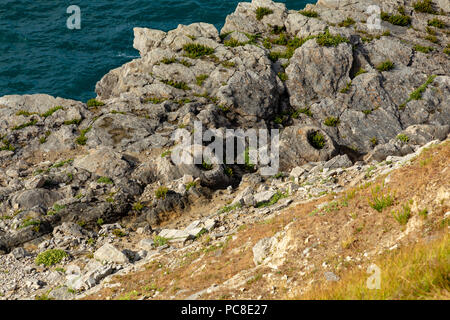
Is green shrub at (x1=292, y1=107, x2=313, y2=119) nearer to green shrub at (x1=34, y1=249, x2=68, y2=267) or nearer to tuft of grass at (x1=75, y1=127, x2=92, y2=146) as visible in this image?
tuft of grass at (x1=75, y1=127, x2=92, y2=146)

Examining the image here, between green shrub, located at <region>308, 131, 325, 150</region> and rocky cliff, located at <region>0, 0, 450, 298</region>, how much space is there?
0.26ft

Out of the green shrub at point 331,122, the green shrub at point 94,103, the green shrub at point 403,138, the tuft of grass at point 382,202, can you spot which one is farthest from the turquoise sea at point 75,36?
the tuft of grass at point 382,202

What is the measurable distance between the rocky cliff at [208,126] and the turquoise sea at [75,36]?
68.7 ft

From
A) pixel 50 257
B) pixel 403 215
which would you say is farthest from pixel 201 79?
pixel 403 215

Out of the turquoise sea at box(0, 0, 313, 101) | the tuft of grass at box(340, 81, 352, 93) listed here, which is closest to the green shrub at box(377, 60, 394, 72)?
the tuft of grass at box(340, 81, 352, 93)

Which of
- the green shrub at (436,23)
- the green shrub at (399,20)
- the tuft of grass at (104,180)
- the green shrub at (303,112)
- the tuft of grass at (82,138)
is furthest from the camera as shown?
the green shrub at (436,23)

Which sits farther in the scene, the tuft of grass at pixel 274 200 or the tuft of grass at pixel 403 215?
the tuft of grass at pixel 274 200

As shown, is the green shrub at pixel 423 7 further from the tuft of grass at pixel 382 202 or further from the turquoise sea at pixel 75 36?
the tuft of grass at pixel 382 202

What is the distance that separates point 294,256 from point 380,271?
349 centimetres

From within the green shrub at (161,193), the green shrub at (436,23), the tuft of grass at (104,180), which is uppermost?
the green shrub at (436,23)

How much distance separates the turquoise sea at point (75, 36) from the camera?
174 feet

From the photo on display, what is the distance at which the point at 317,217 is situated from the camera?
1458cm

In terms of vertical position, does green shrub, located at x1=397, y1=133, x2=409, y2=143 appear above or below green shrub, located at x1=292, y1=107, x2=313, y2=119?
below

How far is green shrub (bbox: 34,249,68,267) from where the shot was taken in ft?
62.4
